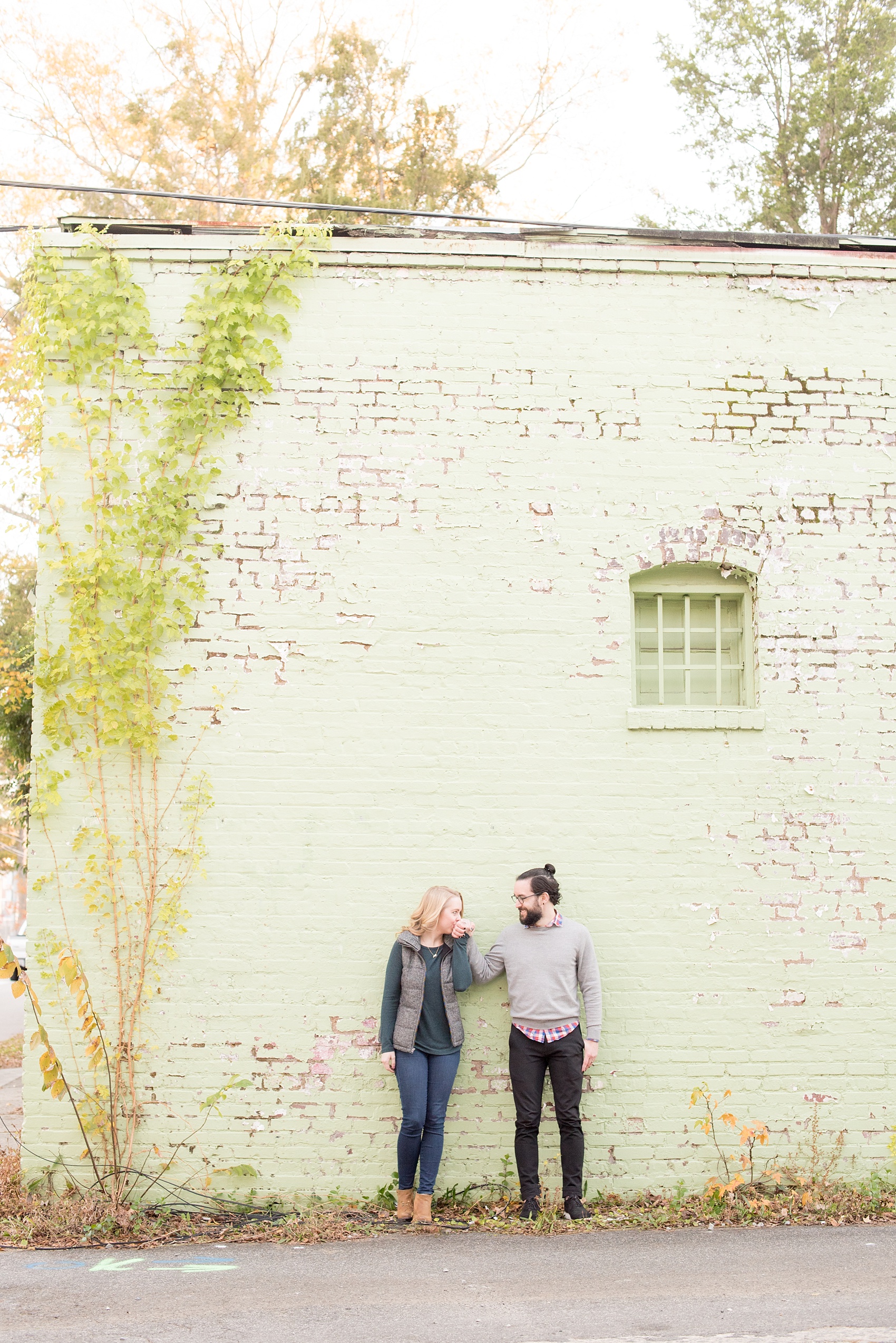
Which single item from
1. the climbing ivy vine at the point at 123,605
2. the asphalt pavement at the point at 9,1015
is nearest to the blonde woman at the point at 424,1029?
the climbing ivy vine at the point at 123,605

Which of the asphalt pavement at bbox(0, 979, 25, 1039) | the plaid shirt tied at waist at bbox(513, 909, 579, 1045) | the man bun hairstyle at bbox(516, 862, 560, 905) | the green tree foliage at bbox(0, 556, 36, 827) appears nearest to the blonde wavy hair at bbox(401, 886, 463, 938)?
the man bun hairstyle at bbox(516, 862, 560, 905)

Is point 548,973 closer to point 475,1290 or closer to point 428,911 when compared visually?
point 428,911

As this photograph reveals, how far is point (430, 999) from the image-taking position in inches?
247

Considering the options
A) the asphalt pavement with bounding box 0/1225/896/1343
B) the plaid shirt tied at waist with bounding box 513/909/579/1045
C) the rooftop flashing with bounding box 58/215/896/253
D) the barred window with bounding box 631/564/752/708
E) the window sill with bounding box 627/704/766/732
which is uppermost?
the rooftop flashing with bounding box 58/215/896/253

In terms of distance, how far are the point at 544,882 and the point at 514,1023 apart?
0.83 m

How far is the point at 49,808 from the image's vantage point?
6535 millimetres

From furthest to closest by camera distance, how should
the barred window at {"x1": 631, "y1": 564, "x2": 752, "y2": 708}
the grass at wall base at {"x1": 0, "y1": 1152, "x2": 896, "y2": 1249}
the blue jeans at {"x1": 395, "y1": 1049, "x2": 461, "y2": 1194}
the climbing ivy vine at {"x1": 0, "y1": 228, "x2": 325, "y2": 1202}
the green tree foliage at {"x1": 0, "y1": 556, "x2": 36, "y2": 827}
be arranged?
the green tree foliage at {"x1": 0, "y1": 556, "x2": 36, "y2": 827} < the barred window at {"x1": 631, "y1": 564, "x2": 752, "y2": 708} < the climbing ivy vine at {"x1": 0, "y1": 228, "x2": 325, "y2": 1202} < the blue jeans at {"x1": 395, "y1": 1049, "x2": 461, "y2": 1194} < the grass at wall base at {"x1": 0, "y1": 1152, "x2": 896, "y2": 1249}

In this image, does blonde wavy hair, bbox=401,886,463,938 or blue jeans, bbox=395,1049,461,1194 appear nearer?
blue jeans, bbox=395,1049,461,1194

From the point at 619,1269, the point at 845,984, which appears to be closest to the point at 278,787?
the point at 619,1269

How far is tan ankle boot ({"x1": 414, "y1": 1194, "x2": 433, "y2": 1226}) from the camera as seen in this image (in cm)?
606

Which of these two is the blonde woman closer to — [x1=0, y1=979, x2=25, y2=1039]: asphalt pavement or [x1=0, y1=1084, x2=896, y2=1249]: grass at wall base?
[x1=0, y1=1084, x2=896, y2=1249]: grass at wall base

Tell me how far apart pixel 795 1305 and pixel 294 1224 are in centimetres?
264

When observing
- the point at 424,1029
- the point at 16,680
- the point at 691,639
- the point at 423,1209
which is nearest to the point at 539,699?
the point at 691,639

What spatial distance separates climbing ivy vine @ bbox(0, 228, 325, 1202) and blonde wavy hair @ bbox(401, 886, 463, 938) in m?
1.35
